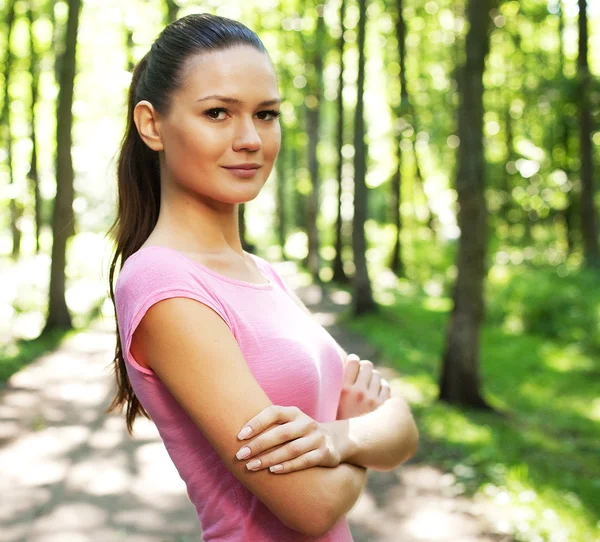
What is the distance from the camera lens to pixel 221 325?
1.66 m

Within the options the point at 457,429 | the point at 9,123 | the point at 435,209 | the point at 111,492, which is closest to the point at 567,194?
the point at 435,209

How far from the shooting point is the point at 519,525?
5.62 metres

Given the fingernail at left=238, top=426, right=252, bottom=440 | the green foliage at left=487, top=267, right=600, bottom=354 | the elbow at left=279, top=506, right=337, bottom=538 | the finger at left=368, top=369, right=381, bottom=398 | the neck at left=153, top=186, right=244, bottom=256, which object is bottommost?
the green foliage at left=487, top=267, right=600, bottom=354

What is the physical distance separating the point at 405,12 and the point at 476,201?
17297 millimetres

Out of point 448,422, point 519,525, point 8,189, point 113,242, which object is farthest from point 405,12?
point 113,242

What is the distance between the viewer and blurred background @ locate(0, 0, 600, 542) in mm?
8445

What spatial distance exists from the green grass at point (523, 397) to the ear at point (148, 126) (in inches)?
181

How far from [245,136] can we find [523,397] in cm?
1013

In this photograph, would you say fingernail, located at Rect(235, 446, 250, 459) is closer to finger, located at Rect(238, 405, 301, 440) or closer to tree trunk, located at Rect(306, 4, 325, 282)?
finger, located at Rect(238, 405, 301, 440)

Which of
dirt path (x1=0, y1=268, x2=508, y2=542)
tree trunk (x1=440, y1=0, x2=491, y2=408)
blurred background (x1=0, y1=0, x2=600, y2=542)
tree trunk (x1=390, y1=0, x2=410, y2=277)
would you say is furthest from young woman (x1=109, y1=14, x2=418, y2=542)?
tree trunk (x1=390, y1=0, x2=410, y2=277)

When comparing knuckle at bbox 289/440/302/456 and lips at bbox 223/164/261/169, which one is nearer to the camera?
knuckle at bbox 289/440/302/456

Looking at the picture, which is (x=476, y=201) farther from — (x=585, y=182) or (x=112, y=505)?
(x=585, y=182)

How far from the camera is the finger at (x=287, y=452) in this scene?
161cm

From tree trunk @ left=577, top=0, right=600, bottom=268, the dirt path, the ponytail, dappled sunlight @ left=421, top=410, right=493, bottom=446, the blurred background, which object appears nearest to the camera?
the ponytail
